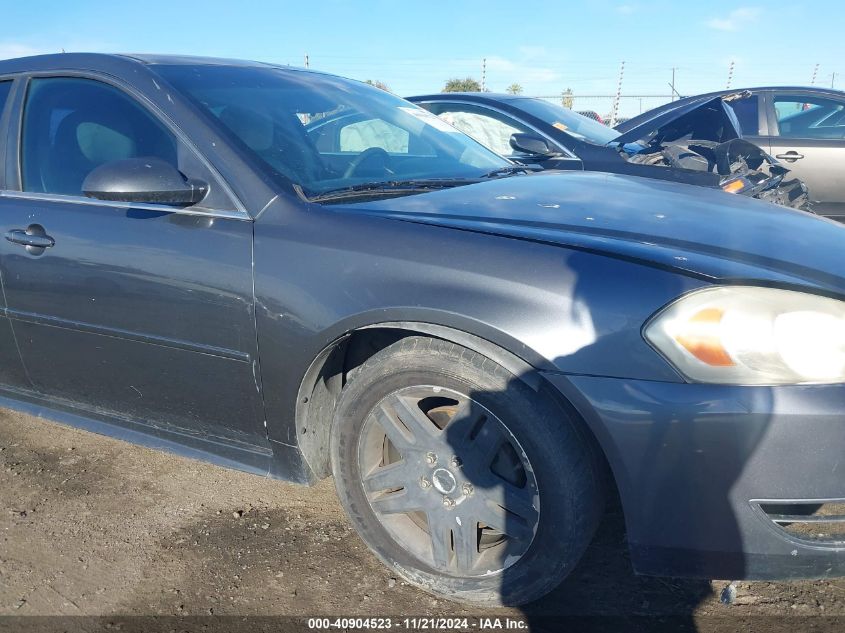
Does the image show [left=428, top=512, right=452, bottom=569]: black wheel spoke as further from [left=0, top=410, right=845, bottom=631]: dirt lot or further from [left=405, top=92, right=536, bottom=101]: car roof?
[left=405, top=92, right=536, bottom=101]: car roof

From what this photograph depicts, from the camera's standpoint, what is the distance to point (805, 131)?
6508 millimetres

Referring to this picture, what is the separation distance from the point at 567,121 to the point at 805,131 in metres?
2.60

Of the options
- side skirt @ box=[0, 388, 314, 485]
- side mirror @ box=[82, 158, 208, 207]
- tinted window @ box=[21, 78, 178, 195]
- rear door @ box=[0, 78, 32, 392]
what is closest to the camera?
side mirror @ box=[82, 158, 208, 207]

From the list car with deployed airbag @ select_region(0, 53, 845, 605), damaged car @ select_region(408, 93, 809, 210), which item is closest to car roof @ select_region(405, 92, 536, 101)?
damaged car @ select_region(408, 93, 809, 210)

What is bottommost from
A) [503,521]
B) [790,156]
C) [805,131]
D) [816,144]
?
[503,521]

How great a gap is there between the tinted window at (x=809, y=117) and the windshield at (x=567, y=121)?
5.91 ft

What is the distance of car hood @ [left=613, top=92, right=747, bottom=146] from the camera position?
5.38m

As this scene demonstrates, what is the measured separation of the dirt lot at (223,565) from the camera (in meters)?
2.07

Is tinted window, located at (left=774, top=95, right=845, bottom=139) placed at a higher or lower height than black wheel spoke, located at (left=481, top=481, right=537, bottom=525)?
higher

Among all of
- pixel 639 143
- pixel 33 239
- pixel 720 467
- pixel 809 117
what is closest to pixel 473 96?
pixel 639 143

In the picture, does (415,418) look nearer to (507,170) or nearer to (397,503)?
(397,503)

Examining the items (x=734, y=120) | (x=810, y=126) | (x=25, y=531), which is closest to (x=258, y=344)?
(x=25, y=531)

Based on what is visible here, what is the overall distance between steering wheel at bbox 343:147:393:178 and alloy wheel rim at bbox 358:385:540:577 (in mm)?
980

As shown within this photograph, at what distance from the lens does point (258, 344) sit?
2.15 metres
